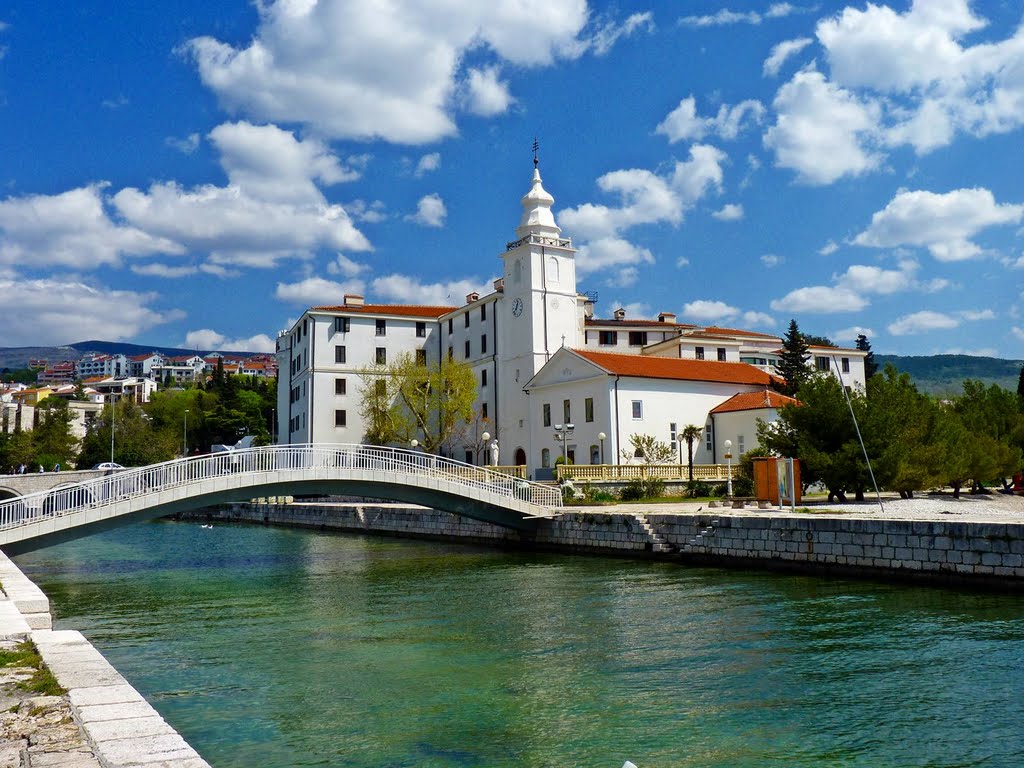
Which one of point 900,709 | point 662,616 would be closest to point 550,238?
point 662,616

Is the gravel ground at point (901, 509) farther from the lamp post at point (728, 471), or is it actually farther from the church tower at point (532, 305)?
the church tower at point (532, 305)

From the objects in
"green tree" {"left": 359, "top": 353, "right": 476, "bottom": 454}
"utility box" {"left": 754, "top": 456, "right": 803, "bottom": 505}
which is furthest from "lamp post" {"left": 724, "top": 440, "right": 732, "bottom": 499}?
"green tree" {"left": 359, "top": 353, "right": 476, "bottom": 454}

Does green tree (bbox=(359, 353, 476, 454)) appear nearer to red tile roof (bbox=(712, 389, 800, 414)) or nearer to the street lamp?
the street lamp

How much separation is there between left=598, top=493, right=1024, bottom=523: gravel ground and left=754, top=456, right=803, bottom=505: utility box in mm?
649

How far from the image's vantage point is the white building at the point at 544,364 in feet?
154

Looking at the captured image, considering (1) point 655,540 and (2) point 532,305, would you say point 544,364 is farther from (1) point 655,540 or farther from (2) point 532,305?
(1) point 655,540

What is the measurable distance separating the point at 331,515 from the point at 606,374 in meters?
17.0

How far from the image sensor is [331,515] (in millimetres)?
47188

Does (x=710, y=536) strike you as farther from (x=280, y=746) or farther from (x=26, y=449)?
(x=26, y=449)

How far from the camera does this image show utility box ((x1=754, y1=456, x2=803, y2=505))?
28.5 m

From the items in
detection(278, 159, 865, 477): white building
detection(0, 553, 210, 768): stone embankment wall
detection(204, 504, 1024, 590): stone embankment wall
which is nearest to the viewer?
detection(0, 553, 210, 768): stone embankment wall

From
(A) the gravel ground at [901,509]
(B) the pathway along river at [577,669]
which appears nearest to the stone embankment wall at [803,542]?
(B) the pathway along river at [577,669]

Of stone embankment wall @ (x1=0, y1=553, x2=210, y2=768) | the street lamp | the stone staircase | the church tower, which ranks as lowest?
the stone staircase

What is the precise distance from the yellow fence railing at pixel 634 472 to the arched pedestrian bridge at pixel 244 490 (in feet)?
25.5
